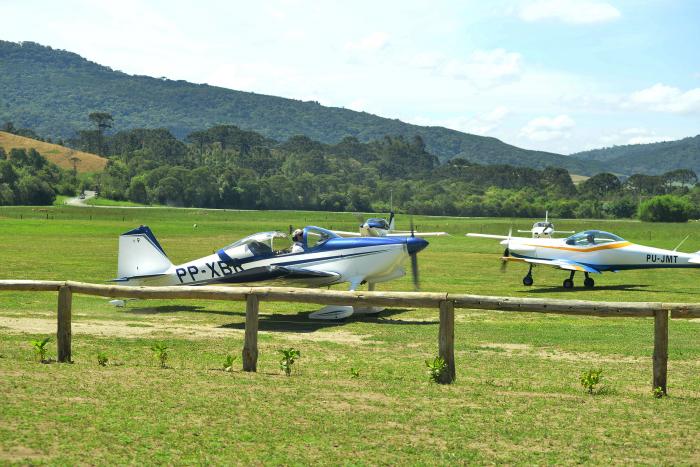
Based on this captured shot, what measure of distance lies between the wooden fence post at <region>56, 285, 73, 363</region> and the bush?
125 m

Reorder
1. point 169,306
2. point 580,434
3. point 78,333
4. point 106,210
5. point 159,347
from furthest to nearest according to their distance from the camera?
point 106,210, point 169,306, point 78,333, point 159,347, point 580,434

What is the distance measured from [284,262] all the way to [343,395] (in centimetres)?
942

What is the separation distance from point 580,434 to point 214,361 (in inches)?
208

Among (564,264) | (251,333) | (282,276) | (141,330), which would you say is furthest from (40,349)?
(564,264)

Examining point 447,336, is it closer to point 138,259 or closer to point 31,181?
point 138,259

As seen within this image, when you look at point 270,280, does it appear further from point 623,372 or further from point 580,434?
point 580,434

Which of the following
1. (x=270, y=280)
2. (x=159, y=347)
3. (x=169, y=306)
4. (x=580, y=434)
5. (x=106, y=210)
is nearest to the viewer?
(x=580, y=434)

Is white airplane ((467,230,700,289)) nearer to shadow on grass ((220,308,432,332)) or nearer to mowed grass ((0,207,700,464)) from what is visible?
mowed grass ((0,207,700,464))

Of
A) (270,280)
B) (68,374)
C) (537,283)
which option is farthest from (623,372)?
(537,283)

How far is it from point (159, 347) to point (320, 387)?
2273 mm

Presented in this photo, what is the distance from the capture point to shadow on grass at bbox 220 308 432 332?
1594 centimetres

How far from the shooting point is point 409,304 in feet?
32.4

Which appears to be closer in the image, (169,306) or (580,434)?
(580,434)

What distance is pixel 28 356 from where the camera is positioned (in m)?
10.8
